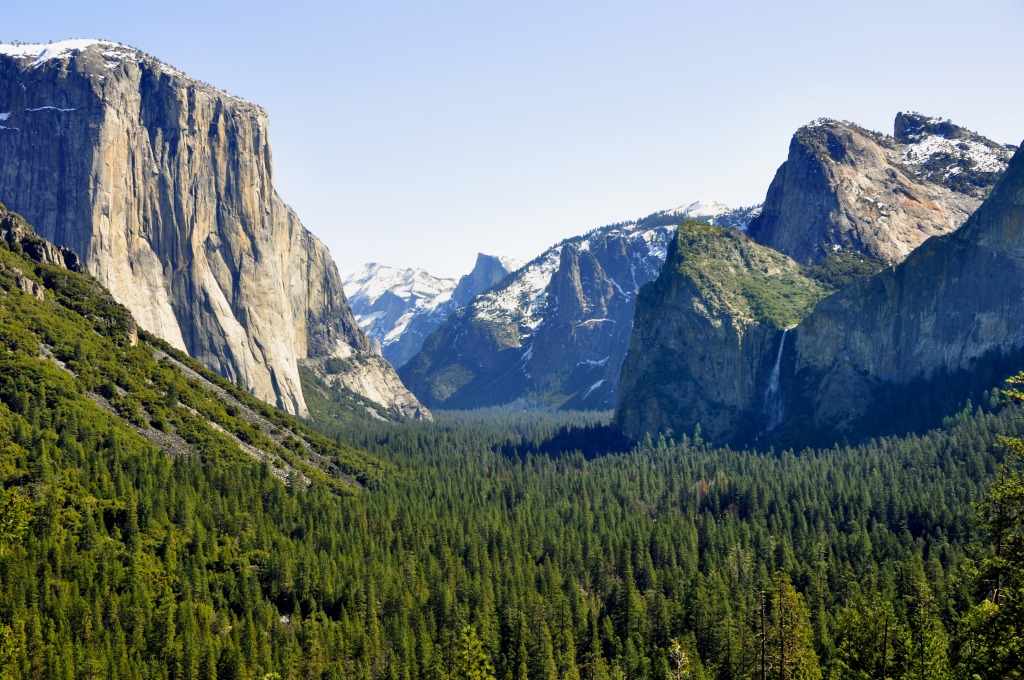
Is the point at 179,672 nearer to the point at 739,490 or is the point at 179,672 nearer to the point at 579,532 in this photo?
the point at 579,532

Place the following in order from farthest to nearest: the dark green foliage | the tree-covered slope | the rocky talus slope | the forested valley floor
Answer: the rocky talus slope, the tree-covered slope, the dark green foliage, the forested valley floor

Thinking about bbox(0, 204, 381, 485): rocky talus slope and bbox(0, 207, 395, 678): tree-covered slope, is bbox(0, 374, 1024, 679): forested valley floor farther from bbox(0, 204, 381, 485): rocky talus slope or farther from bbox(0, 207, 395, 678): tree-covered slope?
bbox(0, 204, 381, 485): rocky talus slope

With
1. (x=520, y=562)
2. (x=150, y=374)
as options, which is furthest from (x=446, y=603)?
(x=150, y=374)

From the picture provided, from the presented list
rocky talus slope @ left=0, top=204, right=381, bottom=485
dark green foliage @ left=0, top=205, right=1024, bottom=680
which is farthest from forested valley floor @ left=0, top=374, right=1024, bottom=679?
rocky talus slope @ left=0, top=204, right=381, bottom=485

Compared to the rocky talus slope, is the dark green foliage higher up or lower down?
lower down

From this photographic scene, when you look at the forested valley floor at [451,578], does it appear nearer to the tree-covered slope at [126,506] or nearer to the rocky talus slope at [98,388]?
the tree-covered slope at [126,506]

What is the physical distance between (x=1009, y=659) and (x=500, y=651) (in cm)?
7441

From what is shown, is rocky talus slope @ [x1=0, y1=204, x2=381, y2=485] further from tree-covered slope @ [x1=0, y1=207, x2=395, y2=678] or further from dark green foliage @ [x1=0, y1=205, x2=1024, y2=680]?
dark green foliage @ [x1=0, y1=205, x2=1024, y2=680]

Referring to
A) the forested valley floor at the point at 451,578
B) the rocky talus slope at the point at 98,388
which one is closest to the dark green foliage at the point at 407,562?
the forested valley floor at the point at 451,578

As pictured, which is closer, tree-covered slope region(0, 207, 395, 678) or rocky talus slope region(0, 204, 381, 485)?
tree-covered slope region(0, 207, 395, 678)

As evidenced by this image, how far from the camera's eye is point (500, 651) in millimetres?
115375

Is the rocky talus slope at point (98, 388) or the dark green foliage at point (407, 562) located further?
the rocky talus slope at point (98, 388)

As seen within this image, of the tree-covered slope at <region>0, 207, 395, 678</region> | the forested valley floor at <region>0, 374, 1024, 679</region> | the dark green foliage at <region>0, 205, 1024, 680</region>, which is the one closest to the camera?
the forested valley floor at <region>0, 374, 1024, 679</region>

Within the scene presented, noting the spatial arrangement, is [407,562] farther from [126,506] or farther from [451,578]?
[126,506]
